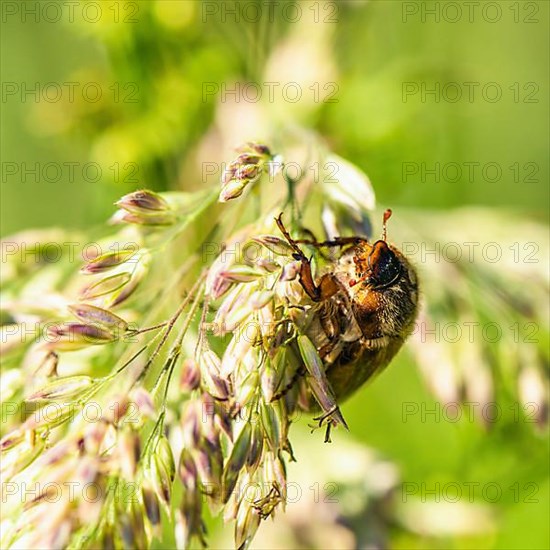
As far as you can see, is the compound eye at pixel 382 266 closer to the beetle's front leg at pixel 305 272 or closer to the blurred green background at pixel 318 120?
the beetle's front leg at pixel 305 272

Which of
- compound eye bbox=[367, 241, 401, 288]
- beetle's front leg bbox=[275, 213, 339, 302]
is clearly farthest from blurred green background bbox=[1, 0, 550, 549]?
beetle's front leg bbox=[275, 213, 339, 302]

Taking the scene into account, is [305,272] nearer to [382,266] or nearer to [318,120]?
[382,266]

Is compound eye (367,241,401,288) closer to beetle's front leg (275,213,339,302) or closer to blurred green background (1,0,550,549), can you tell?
beetle's front leg (275,213,339,302)

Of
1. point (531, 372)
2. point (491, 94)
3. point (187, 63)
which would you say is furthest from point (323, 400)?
point (491, 94)

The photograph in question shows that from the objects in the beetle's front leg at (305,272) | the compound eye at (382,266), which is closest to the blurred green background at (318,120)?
the compound eye at (382,266)

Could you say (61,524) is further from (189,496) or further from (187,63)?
(187,63)

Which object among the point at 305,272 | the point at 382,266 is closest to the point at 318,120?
the point at 382,266
